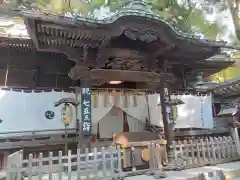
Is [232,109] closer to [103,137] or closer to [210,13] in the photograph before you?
[103,137]

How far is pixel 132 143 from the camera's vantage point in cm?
727

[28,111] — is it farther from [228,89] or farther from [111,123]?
[228,89]

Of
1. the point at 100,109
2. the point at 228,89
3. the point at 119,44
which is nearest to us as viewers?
the point at 119,44

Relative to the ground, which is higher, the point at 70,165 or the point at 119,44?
the point at 119,44

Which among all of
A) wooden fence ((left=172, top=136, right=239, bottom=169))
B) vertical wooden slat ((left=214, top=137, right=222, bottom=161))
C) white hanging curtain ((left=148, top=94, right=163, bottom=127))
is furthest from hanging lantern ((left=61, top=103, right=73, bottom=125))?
vertical wooden slat ((left=214, top=137, right=222, bottom=161))

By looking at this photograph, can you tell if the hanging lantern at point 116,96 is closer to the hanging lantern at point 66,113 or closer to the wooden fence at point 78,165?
the hanging lantern at point 66,113

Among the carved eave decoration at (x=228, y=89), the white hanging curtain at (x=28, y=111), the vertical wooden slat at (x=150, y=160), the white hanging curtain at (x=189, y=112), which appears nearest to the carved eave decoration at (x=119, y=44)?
the white hanging curtain at (x=28, y=111)

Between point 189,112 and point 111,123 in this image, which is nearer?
point 189,112

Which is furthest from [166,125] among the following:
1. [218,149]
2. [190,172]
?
[218,149]

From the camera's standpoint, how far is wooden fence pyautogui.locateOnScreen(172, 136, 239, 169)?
7.42 meters

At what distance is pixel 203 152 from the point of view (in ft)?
25.4

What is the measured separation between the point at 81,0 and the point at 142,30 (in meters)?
10.4

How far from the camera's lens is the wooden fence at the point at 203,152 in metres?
7.42

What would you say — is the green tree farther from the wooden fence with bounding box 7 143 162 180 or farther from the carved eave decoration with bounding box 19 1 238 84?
the wooden fence with bounding box 7 143 162 180
